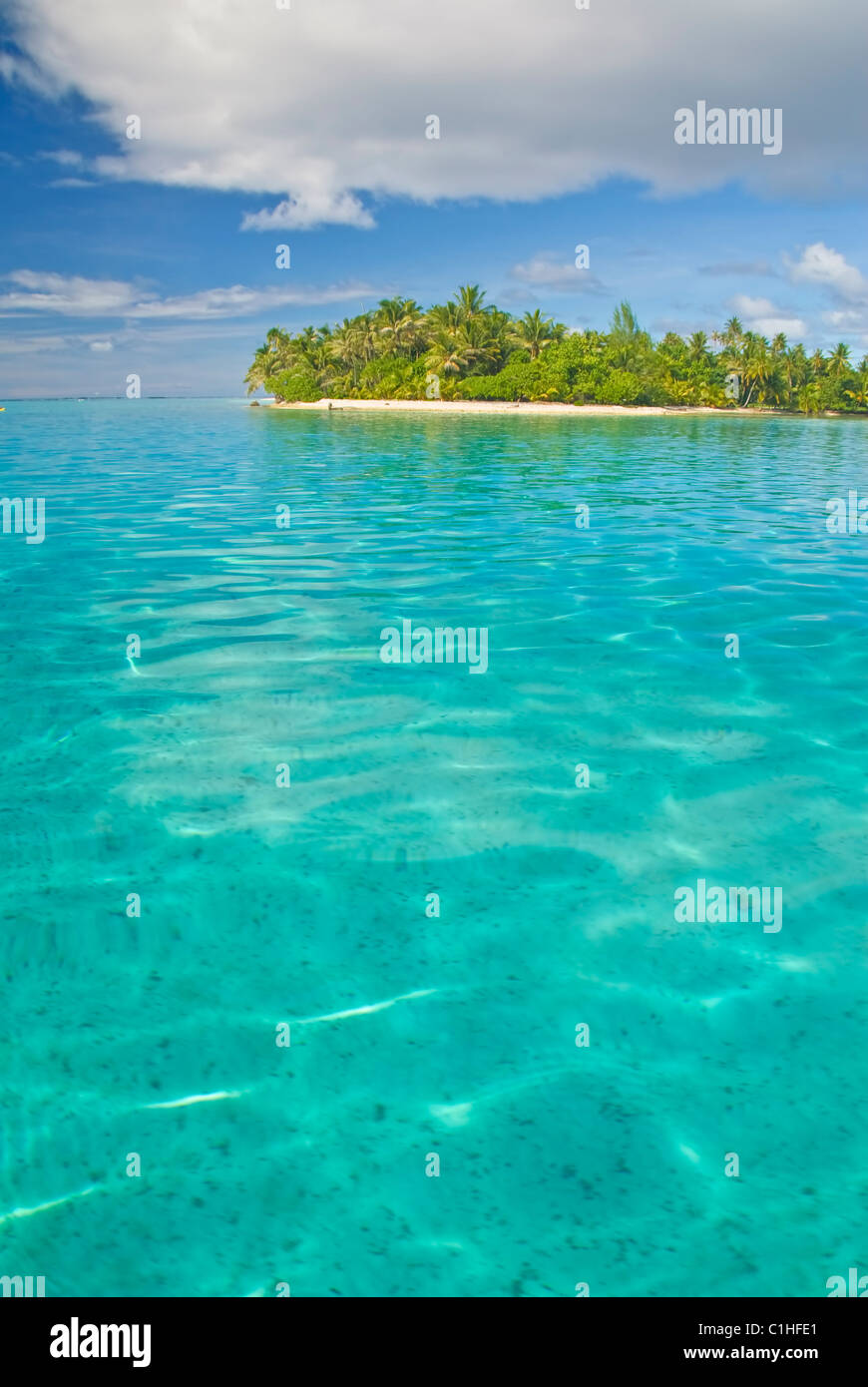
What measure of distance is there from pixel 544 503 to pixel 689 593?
27.3ft

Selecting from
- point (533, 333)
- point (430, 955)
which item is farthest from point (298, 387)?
point (430, 955)

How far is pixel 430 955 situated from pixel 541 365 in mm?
90820

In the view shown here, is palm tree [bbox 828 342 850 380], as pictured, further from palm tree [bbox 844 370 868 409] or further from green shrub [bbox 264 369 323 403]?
green shrub [bbox 264 369 323 403]

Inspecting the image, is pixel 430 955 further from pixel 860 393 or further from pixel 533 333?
pixel 860 393

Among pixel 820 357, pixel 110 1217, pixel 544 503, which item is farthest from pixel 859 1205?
pixel 820 357

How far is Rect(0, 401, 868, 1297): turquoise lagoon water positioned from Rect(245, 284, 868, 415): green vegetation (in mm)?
84385

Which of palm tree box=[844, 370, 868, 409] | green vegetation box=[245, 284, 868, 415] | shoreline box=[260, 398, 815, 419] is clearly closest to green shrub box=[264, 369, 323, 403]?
green vegetation box=[245, 284, 868, 415]

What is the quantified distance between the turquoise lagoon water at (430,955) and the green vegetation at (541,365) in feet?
277

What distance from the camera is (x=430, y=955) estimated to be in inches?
151

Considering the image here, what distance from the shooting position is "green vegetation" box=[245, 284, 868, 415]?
288ft

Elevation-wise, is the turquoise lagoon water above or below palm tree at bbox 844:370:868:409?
below

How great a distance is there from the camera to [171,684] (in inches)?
273

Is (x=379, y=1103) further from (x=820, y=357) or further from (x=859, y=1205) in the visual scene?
(x=820, y=357)

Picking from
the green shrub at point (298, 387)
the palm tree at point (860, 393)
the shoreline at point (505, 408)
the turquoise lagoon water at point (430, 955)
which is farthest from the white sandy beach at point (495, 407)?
the turquoise lagoon water at point (430, 955)
